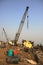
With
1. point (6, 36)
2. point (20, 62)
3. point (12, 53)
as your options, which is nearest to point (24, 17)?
point (6, 36)

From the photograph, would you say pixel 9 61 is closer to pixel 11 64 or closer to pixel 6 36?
pixel 11 64

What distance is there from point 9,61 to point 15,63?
1.22 ft

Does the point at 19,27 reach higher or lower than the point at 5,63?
higher

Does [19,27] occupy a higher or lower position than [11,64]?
higher

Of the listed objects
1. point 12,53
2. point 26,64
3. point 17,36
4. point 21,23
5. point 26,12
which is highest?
point 26,12

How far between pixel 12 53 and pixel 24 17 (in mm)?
19987

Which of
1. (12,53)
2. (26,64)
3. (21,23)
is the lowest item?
(26,64)

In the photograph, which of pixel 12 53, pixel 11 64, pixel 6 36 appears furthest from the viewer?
pixel 6 36

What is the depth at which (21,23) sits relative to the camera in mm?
31797

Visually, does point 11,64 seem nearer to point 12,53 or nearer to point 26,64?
point 26,64

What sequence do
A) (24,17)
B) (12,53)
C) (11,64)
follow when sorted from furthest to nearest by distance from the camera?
(24,17) → (12,53) → (11,64)

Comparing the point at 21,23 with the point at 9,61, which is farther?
the point at 21,23

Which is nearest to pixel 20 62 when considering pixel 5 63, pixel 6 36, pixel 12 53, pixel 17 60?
pixel 17 60

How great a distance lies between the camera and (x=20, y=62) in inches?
368
